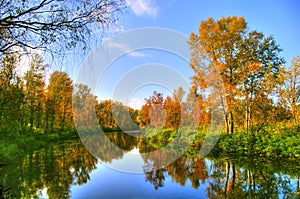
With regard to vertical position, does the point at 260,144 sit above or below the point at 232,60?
below

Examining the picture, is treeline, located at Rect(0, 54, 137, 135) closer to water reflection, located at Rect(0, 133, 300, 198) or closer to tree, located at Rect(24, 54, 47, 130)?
tree, located at Rect(24, 54, 47, 130)

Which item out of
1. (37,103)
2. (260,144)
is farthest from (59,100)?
(260,144)

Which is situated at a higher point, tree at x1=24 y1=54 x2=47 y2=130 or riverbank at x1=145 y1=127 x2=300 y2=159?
tree at x1=24 y1=54 x2=47 y2=130

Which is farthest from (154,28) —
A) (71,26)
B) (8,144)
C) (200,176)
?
(71,26)

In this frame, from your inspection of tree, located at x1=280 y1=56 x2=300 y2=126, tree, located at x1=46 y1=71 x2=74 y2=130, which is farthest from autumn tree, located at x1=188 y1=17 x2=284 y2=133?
tree, located at x1=46 y1=71 x2=74 y2=130

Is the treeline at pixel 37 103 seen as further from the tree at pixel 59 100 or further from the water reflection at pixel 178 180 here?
the water reflection at pixel 178 180

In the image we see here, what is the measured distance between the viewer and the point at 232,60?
682 inches

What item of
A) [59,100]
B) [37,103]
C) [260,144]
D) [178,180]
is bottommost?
[178,180]

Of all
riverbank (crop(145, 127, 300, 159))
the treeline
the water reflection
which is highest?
the treeline

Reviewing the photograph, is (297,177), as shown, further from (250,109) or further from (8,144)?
(8,144)

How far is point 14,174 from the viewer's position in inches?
356

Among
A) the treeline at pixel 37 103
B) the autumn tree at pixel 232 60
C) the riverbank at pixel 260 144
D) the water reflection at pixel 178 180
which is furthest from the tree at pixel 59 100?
the water reflection at pixel 178 180

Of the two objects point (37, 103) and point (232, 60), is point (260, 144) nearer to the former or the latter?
point (232, 60)

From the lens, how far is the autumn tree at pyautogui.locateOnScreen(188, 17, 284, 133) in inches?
645
